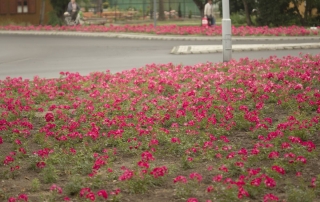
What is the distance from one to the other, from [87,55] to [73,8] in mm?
19122

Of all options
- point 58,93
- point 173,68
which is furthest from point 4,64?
point 58,93

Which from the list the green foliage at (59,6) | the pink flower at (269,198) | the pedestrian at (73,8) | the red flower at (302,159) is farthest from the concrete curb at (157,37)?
the pink flower at (269,198)

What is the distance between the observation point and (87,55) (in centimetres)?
2491

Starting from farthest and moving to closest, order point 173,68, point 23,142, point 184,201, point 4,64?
1. point 4,64
2. point 173,68
3. point 23,142
4. point 184,201

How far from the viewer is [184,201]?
6512mm

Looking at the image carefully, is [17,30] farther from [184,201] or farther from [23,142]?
[184,201]

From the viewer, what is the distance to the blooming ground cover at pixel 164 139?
6.77m

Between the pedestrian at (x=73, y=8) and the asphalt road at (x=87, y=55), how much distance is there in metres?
9.59

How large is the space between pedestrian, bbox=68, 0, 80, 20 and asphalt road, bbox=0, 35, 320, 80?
31.5 feet

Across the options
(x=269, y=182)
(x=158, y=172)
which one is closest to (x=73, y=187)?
(x=158, y=172)

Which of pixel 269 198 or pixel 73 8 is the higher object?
pixel 73 8

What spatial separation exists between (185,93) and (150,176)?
18.6 ft

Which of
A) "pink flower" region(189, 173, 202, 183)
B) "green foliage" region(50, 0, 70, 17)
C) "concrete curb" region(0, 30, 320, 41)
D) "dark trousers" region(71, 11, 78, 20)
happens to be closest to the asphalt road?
"concrete curb" region(0, 30, 320, 41)

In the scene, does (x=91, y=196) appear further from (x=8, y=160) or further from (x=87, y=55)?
(x=87, y=55)
